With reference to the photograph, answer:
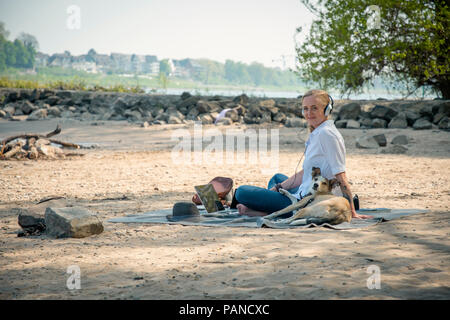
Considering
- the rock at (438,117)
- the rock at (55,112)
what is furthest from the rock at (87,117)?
the rock at (438,117)

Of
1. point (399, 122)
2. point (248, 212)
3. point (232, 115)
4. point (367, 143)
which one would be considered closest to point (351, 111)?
point (399, 122)

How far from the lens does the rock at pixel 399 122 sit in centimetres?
1518

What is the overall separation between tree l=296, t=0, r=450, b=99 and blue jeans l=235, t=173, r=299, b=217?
34.7 ft

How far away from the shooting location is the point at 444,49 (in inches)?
602

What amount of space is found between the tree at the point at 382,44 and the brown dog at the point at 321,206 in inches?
423

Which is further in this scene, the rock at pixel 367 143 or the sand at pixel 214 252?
the rock at pixel 367 143

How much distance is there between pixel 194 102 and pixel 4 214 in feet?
49.0

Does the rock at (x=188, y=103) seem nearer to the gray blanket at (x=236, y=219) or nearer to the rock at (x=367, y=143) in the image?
the rock at (x=367, y=143)

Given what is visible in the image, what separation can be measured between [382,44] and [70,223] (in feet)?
44.4

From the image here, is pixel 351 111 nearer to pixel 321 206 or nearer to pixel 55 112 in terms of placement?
pixel 321 206

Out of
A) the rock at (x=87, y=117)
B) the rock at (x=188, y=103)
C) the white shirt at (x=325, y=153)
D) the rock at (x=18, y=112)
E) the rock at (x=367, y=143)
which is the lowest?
the rock at (x=367, y=143)

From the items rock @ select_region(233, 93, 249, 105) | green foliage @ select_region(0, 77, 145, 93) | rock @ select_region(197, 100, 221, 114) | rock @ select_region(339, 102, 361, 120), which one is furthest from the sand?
green foliage @ select_region(0, 77, 145, 93)
